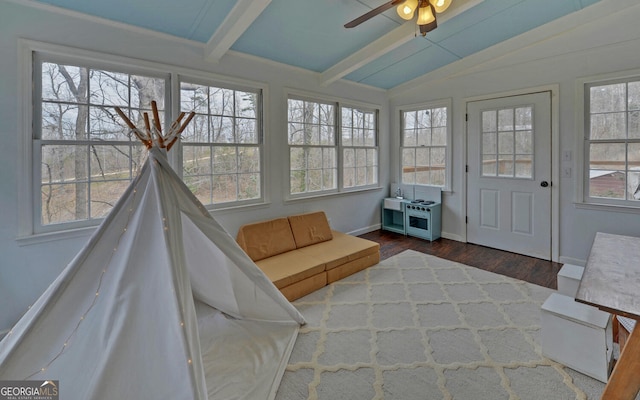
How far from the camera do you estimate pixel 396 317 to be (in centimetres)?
254

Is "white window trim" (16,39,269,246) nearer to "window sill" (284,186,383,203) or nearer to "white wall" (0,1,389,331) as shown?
"white wall" (0,1,389,331)

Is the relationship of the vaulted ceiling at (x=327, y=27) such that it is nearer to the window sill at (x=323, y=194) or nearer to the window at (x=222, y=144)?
the window at (x=222, y=144)

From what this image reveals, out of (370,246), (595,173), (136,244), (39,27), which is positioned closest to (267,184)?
(370,246)

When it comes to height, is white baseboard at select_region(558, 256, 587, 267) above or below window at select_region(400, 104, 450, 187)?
below

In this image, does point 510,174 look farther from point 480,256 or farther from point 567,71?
point 567,71

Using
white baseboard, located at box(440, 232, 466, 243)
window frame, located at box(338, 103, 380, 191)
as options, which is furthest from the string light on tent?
white baseboard, located at box(440, 232, 466, 243)

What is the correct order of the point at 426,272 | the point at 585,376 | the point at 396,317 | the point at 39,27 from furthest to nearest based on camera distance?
the point at 426,272, the point at 396,317, the point at 39,27, the point at 585,376

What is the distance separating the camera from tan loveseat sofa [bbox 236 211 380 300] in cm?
291

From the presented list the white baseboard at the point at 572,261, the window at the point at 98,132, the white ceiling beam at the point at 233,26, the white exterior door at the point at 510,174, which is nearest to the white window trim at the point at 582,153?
the white exterior door at the point at 510,174

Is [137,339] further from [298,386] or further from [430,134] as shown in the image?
[430,134]

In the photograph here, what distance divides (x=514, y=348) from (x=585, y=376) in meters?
0.38

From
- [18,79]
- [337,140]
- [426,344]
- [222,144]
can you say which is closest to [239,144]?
[222,144]

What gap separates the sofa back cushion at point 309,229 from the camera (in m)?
3.68

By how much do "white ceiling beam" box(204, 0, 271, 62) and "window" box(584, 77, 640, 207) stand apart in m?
3.78
